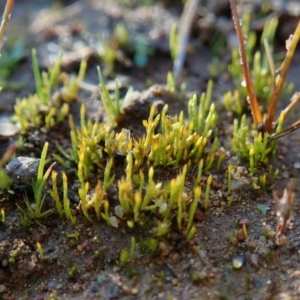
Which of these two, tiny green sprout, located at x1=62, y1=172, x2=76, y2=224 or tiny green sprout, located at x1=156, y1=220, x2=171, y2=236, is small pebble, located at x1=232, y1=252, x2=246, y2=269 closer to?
tiny green sprout, located at x1=156, y1=220, x2=171, y2=236

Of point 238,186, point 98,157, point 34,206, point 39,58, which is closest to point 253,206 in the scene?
point 238,186

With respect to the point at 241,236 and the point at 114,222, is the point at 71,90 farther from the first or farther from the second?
the point at 241,236

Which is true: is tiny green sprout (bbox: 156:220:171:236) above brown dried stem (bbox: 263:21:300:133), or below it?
below

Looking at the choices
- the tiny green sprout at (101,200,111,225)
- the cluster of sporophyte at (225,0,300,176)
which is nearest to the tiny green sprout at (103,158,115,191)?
the tiny green sprout at (101,200,111,225)

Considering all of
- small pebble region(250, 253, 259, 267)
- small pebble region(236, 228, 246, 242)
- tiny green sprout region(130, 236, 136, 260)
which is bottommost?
small pebble region(250, 253, 259, 267)

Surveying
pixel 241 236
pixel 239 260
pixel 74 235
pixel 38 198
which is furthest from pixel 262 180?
pixel 38 198

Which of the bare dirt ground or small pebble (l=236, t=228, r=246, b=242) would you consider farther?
small pebble (l=236, t=228, r=246, b=242)

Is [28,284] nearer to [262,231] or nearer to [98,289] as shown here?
[98,289]

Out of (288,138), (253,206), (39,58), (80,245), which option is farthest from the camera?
(39,58)
